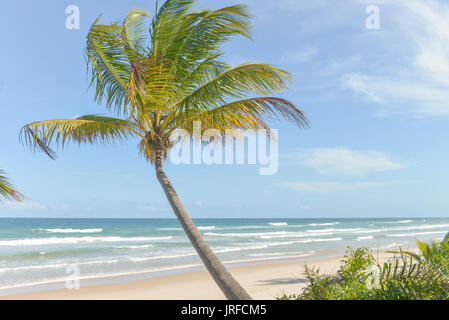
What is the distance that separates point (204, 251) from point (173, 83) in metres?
2.64

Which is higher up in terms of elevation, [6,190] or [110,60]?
[110,60]

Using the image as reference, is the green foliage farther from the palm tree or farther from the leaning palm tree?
the palm tree

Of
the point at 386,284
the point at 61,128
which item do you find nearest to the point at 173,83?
the point at 61,128

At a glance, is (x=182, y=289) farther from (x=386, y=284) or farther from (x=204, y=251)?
(x=386, y=284)

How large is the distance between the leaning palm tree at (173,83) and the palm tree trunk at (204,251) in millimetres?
24

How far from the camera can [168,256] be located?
1922 centimetres

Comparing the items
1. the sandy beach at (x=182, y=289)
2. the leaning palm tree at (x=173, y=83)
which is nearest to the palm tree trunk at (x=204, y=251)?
the leaning palm tree at (x=173, y=83)

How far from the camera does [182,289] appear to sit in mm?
11094

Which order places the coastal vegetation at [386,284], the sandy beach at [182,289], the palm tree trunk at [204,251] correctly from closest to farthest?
the coastal vegetation at [386,284] → the palm tree trunk at [204,251] → the sandy beach at [182,289]

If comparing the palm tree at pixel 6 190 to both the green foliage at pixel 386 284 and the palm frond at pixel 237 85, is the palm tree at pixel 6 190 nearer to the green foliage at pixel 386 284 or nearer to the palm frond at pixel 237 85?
the palm frond at pixel 237 85

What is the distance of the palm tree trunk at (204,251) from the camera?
4473mm
